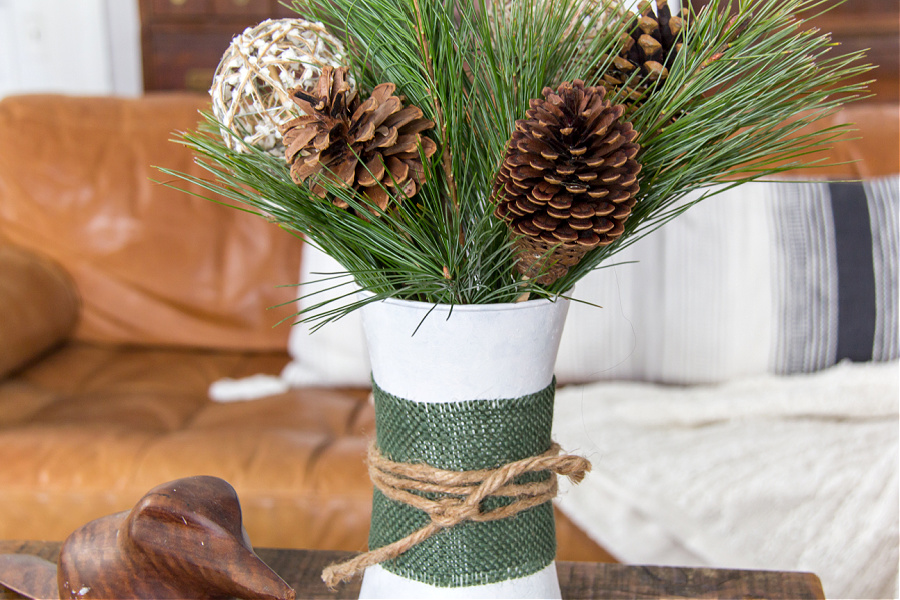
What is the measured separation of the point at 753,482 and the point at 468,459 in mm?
598

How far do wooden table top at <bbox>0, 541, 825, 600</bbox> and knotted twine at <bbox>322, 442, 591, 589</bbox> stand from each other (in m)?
0.13

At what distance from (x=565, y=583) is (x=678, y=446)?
0.48 metres

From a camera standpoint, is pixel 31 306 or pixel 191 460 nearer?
pixel 191 460

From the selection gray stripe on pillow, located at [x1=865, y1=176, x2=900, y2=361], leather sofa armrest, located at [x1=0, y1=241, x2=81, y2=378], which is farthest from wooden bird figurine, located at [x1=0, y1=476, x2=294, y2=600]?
gray stripe on pillow, located at [x1=865, y1=176, x2=900, y2=361]

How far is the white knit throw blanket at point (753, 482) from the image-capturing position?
2.73 feet

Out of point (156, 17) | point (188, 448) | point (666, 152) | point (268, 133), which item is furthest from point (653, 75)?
point (156, 17)

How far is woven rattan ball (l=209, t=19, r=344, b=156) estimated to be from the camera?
14.8 inches

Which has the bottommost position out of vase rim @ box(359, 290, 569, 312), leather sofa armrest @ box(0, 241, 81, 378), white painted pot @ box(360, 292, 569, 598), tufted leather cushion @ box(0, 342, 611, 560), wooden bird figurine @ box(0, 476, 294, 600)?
tufted leather cushion @ box(0, 342, 611, 560)

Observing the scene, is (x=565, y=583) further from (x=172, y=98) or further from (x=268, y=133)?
(x=172, y=98)

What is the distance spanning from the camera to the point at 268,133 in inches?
14.9

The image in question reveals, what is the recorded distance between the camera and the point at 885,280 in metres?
1.13

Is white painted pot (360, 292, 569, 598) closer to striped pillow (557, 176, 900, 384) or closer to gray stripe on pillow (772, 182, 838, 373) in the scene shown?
striped pillow (557, 176, 900, 384)

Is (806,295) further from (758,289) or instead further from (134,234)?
(134,234)

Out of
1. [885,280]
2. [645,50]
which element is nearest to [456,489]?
[645,50]
